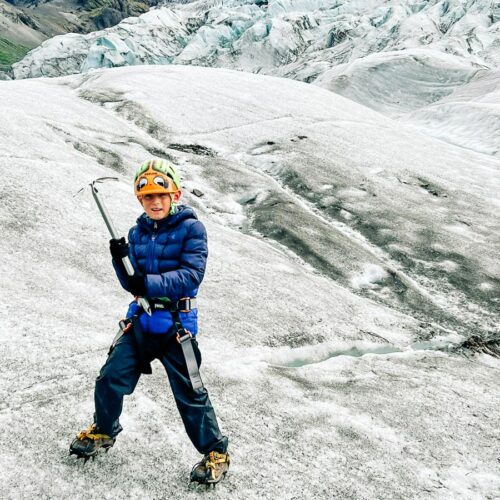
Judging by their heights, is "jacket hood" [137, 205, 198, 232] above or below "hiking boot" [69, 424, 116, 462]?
above

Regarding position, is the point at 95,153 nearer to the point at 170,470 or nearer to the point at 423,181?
the point at 423,181

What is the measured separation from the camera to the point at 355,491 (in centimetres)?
523

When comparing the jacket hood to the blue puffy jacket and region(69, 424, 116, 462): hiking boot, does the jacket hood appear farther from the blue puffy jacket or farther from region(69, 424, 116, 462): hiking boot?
region(69, 424, 116, 462): hiking boot

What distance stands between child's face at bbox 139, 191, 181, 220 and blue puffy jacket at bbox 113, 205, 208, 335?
0.29 feet

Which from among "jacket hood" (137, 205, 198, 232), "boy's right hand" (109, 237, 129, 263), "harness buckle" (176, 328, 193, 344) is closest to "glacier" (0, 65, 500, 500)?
"harness buckle" (176, 328, 193, 344)

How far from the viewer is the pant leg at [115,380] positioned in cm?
466

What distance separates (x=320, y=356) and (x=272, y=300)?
1.89 meters

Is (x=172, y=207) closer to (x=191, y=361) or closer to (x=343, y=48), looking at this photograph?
(x=191, y=361)

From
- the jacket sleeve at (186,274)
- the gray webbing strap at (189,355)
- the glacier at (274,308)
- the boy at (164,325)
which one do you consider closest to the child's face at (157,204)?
the boy at (164,325)

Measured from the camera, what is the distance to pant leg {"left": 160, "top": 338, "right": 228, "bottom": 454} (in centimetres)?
463

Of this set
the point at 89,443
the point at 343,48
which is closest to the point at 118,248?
the point at 89,443

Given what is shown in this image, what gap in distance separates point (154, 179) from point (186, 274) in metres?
0.97

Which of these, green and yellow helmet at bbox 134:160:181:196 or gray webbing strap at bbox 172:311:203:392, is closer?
gray webbing strap at bbox 172:311:203:392

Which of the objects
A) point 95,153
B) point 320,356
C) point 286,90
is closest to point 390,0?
point 286,90
